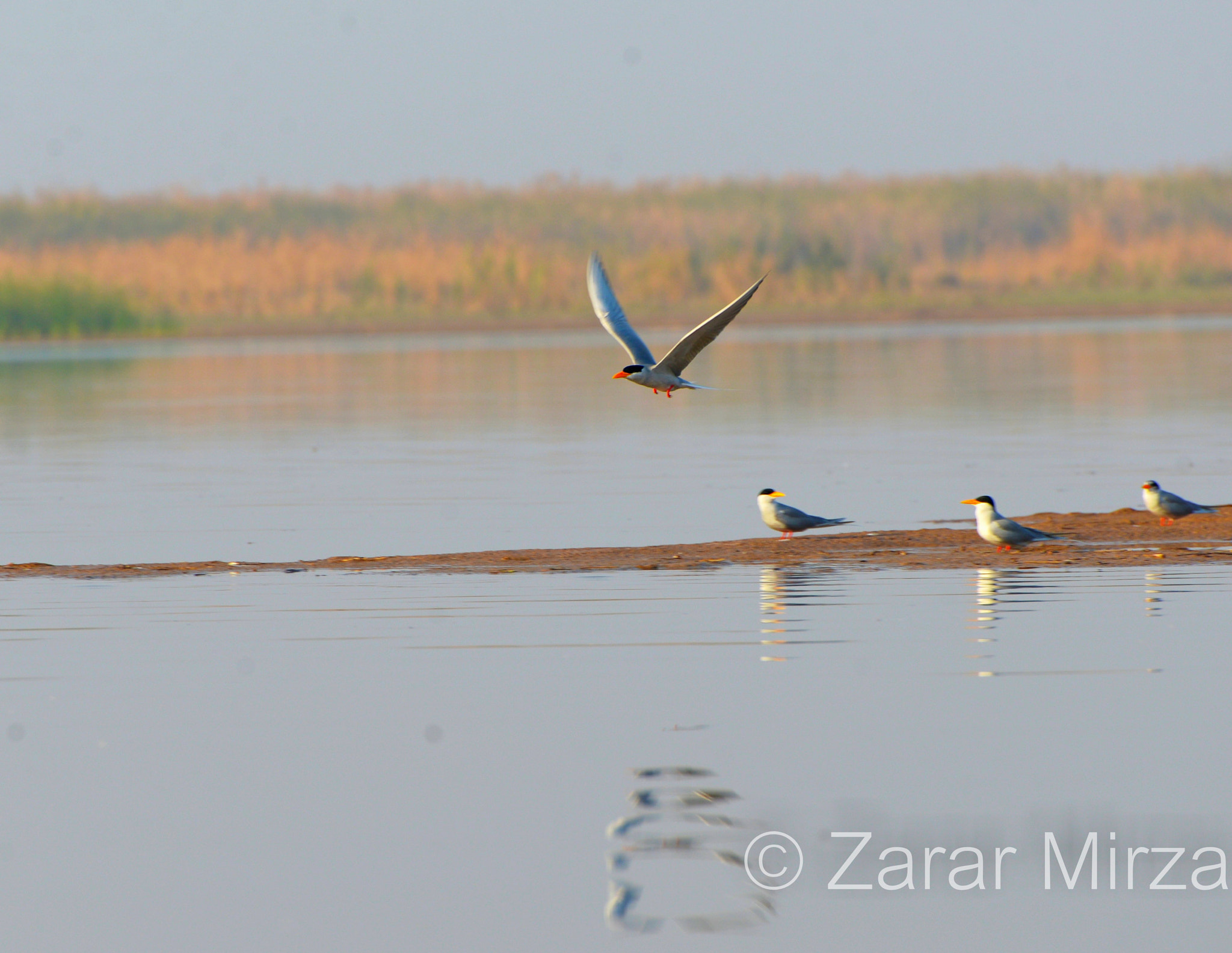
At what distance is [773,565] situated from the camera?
1688 cm

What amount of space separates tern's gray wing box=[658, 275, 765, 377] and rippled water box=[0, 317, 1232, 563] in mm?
3115

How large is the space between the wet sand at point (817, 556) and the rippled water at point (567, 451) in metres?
1.08

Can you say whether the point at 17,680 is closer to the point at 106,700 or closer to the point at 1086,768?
the point at 106,700

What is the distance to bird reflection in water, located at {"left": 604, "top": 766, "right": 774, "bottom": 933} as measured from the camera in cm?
734

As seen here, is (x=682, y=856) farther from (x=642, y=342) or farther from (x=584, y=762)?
(x=642, y=342)

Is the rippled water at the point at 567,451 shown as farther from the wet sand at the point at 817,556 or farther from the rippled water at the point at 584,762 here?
the rippled water at the point at 584,762

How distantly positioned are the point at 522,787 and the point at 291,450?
23766 millimetres

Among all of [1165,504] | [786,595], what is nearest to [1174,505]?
[1165,504]

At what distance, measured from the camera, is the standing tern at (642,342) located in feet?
49.7

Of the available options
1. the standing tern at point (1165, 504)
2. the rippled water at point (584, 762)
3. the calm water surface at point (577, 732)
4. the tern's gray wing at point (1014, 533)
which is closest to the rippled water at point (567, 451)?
the calm water surface at point (577, 732)

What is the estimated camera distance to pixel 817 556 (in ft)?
56.7

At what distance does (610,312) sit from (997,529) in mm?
4032

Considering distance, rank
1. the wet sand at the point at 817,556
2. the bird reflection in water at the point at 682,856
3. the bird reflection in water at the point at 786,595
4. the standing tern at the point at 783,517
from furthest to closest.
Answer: the standing tern at the point at 783,517 → the wet sand at the point at 817,556 → the bird reflection in water at the point at 786,595 → the bird reflection in water at the point at 682,856

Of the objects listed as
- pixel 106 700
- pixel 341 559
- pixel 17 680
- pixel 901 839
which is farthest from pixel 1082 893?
pixel 341 559
